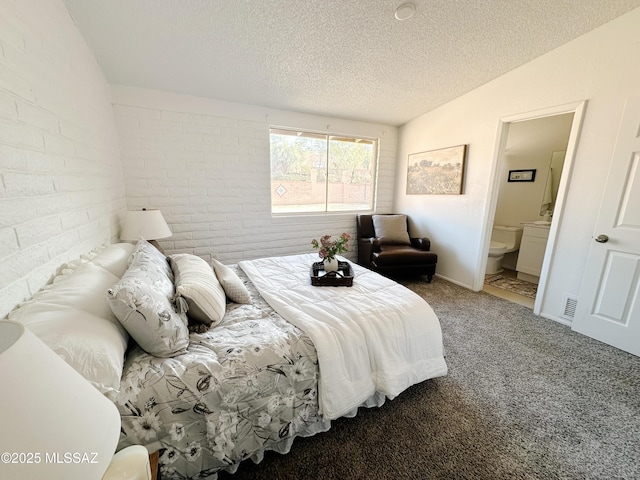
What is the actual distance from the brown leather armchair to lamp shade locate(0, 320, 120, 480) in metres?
3.03

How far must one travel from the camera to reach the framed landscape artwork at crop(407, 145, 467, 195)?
317 cm

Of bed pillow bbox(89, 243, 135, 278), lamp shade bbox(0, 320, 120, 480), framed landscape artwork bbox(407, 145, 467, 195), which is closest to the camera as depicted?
lamp shade bbox(0, 320, 120, 480)

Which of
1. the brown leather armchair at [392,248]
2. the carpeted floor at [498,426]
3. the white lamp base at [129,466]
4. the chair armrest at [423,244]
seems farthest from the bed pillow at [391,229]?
the white lamp base at [129,466]

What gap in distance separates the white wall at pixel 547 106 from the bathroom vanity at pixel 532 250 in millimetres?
1120

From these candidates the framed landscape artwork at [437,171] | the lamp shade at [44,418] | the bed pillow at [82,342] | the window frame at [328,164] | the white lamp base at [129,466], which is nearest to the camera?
the lamp shade at [44,418]

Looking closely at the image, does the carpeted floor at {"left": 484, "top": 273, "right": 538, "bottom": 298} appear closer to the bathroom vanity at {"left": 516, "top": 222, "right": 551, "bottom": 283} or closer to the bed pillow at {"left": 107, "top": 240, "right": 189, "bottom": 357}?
the bathroom vanity at {"left": 516, "top": 222, "right": 551, "bottom": 283}

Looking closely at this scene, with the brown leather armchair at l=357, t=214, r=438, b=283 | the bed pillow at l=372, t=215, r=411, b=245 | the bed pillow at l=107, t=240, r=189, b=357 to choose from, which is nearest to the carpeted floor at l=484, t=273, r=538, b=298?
the brown leather armchair at l=357, t=214, r=438, b=283

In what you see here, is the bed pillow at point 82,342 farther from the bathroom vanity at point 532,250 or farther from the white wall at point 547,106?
the bathroom vanity at point 532,250

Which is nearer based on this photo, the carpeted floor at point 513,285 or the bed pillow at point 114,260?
the bed pillow at point 114,260

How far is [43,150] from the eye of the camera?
1.11m

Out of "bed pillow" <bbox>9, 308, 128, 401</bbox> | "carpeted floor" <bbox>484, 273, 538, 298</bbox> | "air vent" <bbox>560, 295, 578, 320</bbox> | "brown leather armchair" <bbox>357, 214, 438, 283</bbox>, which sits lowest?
"carpeted floor" <bbox>484, 273, 538, 298</bbox>

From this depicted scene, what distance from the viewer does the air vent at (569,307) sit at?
231 cm

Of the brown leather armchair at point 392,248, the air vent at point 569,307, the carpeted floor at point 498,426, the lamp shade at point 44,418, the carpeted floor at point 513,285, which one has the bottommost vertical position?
the carpeted floor at point 498,426

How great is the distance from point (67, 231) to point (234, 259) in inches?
80.6
